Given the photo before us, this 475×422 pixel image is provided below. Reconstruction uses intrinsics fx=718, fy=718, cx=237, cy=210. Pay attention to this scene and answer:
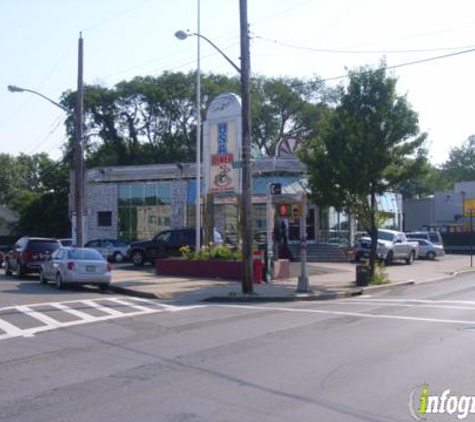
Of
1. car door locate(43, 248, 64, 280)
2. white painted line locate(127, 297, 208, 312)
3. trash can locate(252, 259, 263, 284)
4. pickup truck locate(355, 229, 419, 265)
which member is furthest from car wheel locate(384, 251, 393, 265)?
white painted line locate(127, 297, 208, 312)

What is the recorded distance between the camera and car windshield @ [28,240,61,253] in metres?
28.2

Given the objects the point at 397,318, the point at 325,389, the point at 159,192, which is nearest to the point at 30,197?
the point at 159,192

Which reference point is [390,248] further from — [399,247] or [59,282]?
[59,282]

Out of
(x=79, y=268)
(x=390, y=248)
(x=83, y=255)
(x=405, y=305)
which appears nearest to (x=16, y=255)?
(x=83, y=255)

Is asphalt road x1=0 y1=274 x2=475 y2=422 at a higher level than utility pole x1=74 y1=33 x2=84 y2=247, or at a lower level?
lower

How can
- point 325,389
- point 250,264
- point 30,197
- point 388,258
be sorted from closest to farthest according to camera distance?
point 325,389 → point 250,264 → point 388,258 → point 30,197

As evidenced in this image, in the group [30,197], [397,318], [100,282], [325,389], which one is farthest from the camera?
[30,197]

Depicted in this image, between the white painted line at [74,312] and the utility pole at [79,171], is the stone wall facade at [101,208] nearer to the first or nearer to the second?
the utility pole at [79,171]

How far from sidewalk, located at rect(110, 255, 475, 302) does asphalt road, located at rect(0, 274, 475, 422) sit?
343 centimetres

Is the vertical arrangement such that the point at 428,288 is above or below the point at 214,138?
below

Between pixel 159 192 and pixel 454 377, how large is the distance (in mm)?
39701

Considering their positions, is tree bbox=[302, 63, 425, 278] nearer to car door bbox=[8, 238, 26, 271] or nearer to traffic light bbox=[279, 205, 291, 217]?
traffic light bbox=[279, 205, 291, 217]

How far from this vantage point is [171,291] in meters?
22.6

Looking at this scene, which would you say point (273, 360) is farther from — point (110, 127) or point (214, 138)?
point (110, 127)
